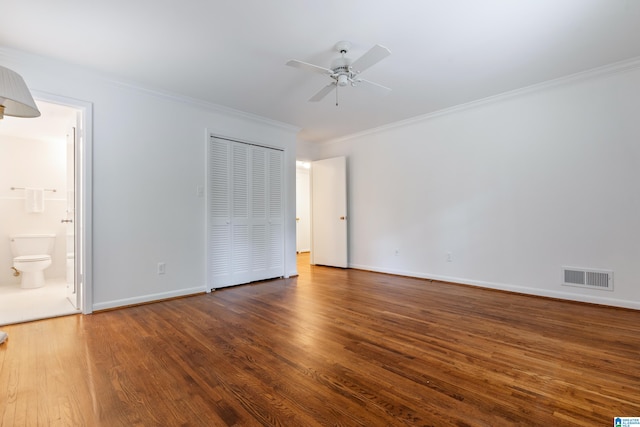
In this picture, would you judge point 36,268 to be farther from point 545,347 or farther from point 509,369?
point 545,347

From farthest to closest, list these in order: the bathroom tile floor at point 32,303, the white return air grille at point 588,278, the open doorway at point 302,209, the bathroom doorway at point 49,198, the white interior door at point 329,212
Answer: the open doorway at point 302,209, the white interior door at point 329,212, the white return air grille at point 588,278, the bathroom doorway at point 49,198, the bathroom tile floor at point 32,303

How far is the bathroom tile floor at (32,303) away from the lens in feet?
9.57

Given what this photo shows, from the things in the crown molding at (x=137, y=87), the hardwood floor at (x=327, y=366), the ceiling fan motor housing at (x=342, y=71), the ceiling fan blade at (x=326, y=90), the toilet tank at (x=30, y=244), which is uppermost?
the crown molding at (x=137, y=87)

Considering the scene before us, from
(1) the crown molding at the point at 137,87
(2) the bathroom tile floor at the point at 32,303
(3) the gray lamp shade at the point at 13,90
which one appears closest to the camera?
(3) the gray lamp shade at the point at 13,90

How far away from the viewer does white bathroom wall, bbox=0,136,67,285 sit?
4.45 m

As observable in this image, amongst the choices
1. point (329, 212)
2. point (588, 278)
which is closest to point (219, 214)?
point (329, 212)

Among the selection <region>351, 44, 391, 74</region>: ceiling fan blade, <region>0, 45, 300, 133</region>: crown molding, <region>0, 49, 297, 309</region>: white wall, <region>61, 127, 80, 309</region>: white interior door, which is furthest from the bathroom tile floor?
<region>351, 44, 391, 74</region>: ceiling fan blade

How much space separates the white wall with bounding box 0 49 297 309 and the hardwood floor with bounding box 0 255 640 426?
0.44 metres

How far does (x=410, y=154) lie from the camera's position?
477 centimetres

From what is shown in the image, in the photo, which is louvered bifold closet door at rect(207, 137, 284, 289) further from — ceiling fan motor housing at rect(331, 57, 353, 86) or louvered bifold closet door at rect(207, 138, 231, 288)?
ceiling fan motor housing at rect(331, 57, 353, 86)

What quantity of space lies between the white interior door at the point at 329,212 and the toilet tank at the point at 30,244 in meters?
4.32

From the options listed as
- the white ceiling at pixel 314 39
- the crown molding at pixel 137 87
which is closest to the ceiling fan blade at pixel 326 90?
the white ceiling at pixel 314 39

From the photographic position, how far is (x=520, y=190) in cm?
370

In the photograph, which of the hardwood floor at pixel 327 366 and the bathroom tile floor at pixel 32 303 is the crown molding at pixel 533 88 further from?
the bathroom tile floor at pixel 32 303
